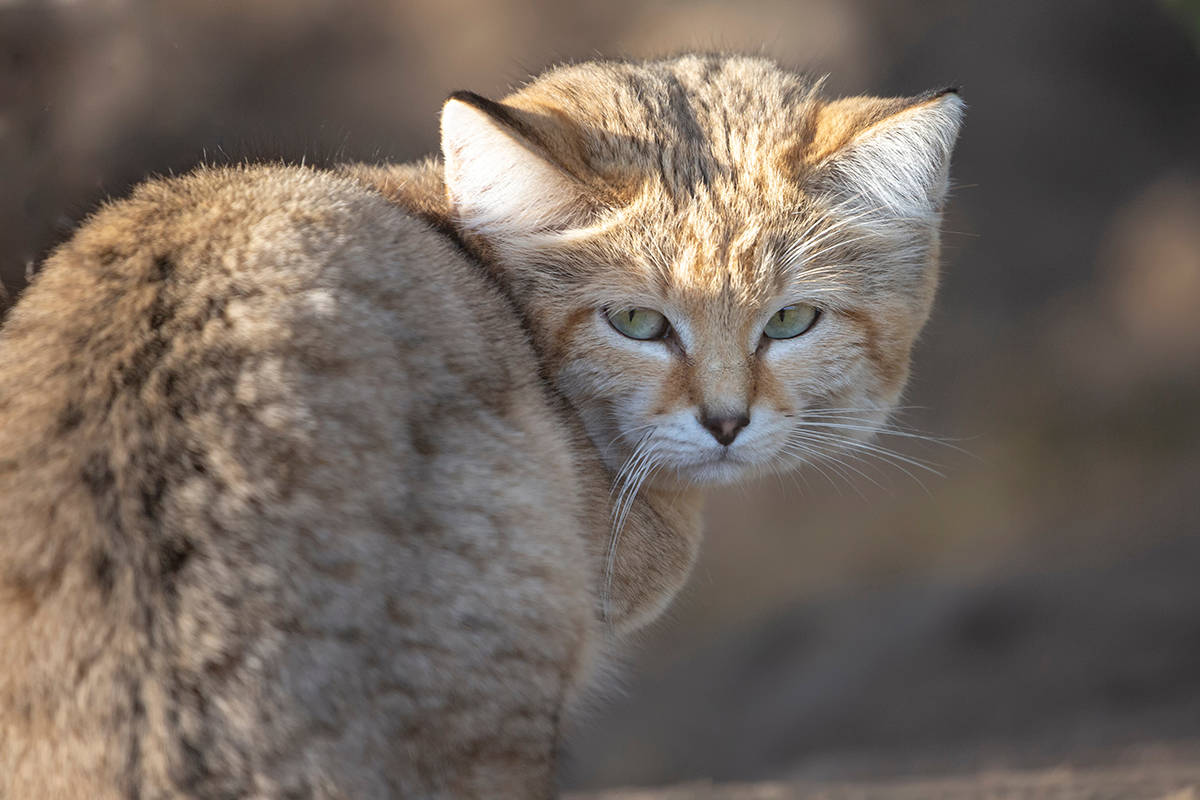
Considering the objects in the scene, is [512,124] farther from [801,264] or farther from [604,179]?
[801,264]

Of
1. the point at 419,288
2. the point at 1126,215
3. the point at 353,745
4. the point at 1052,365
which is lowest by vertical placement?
the point at 1052,365

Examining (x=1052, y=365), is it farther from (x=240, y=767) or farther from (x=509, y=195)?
(x=240, y=767)

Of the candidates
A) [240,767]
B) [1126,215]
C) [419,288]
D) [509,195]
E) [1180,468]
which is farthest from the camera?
[1126,215]

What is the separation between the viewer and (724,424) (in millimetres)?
2760

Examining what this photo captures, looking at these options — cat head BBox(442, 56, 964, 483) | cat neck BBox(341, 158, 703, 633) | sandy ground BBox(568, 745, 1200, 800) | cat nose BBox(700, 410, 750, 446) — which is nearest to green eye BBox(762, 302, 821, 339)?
cat head BBox(442, 56, 964, 483)

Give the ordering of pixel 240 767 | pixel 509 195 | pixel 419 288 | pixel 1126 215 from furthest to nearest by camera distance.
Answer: pixel 1126 215 < pixel 509 195 < pixel 419 288 < pixel 240 767

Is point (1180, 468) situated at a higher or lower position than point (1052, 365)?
lower

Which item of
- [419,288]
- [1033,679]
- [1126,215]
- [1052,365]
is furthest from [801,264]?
[1126,215]

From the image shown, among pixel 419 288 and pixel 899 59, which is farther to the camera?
pixel 899 59

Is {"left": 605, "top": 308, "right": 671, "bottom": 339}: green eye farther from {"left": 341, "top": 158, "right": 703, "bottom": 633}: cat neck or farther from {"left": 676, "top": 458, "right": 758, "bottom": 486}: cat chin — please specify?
{"left": 676, "top": 458, "right": 758, "bottom": 486}: cat chin

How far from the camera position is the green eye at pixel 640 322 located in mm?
2828

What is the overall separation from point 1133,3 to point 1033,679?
542cm

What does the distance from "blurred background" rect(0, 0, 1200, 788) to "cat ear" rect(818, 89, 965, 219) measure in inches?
164

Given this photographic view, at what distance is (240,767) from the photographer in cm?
188
